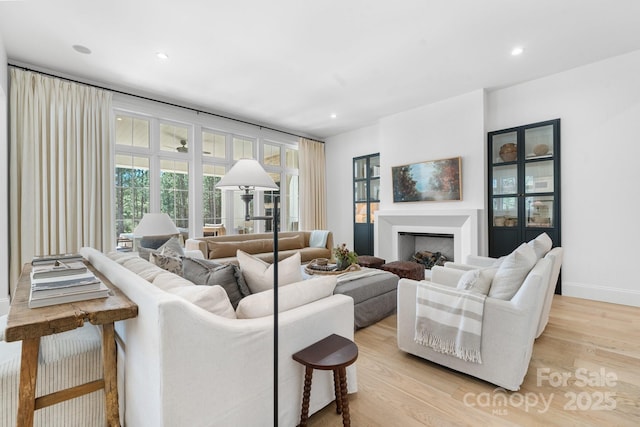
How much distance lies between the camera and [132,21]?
264cm

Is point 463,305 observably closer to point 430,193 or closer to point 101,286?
point 101,286

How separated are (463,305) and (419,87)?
328 centimetres

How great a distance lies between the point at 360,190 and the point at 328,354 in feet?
16.2

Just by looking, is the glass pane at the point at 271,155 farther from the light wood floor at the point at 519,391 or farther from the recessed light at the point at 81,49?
the light wood floor at the point at 519,391

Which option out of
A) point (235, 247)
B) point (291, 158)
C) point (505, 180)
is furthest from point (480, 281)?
point (291, 158)

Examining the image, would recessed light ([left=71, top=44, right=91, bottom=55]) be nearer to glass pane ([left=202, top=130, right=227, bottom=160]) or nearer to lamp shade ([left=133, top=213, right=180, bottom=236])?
lamp shade ([left=133, top=213, right=180, bottom=236])

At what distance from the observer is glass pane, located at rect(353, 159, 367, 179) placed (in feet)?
19.8

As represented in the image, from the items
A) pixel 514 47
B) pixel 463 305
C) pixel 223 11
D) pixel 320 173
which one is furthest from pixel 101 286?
pixel 320 173

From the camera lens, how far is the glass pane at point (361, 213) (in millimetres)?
6004

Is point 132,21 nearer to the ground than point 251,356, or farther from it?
farther from it

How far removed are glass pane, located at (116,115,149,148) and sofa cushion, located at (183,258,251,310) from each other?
11.7 ft

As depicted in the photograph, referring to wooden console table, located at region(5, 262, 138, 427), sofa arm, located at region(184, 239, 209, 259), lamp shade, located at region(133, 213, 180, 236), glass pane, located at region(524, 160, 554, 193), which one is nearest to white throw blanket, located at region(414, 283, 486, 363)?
wooden console table, located at region(5, 262, 138, 427)

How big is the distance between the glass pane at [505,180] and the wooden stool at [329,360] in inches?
148

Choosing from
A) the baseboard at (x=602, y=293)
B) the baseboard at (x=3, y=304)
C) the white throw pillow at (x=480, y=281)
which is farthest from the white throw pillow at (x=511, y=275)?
the baseboard at (x=3, y=304)
